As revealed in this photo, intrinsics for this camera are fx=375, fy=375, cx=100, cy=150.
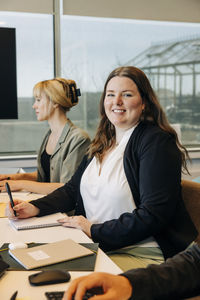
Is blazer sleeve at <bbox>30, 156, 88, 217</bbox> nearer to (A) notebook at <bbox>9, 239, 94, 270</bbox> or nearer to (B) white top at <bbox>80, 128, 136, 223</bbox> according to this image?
(B) white top at <bbox>80, 128, 136, 223</bbox>

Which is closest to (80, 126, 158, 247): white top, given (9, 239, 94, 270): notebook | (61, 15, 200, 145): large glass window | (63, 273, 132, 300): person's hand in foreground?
(9, 239, 94, 270): notebook

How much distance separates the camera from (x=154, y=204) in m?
1.55

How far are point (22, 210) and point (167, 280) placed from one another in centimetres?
93

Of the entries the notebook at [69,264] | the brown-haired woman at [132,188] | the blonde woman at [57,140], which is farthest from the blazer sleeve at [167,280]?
the blonde woman at [57,140]

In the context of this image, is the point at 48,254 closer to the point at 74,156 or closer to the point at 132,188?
→ the point at 132,188

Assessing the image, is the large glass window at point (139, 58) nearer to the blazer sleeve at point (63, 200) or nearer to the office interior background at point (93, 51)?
the office interior background at point (93, 51)

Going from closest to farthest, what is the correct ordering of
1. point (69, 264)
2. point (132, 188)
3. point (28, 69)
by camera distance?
point (69, 264) < point (132, 188) < point (28, 69)

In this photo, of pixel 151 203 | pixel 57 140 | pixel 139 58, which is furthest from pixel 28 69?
pixel 151 203

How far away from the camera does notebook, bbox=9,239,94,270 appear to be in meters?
1.14

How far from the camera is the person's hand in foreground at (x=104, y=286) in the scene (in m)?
0.79

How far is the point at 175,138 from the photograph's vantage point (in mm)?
1704

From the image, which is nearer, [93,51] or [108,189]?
[108,189]

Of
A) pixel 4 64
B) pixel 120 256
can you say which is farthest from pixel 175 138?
pixel 4 64

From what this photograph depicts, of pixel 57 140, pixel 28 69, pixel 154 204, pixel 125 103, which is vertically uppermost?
pixel 28 69
